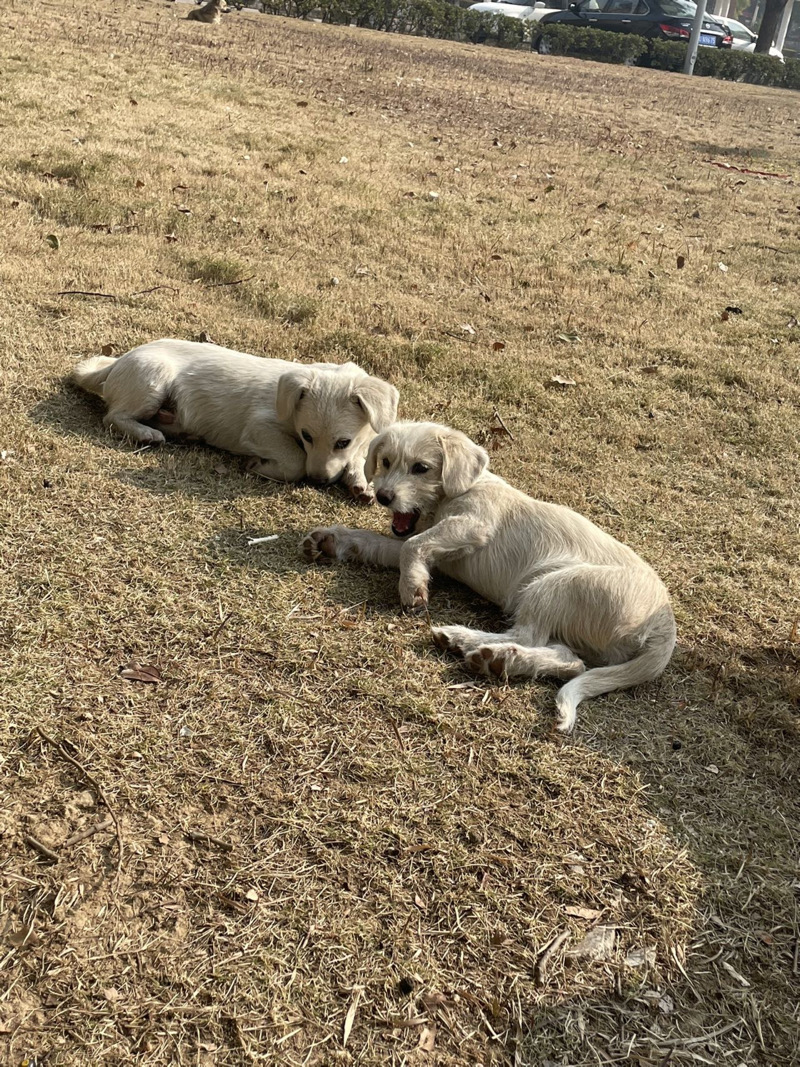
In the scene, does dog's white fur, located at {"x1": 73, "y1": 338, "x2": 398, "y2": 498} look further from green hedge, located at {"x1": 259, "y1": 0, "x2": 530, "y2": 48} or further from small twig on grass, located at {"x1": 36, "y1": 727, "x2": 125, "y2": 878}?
green hedge, located at {"x1": 259, "y1": 0, "x2": 530, "y2": 48}

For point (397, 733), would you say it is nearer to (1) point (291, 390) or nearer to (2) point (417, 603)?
(2) point (417, 603)

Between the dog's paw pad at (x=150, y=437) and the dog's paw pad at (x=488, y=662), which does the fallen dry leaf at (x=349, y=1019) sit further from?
the dog's paw pad at (x=150, y=437)

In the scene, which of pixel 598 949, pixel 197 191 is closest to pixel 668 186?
pixel 197 191

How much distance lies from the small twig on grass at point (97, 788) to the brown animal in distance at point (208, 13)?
20233 millimetres

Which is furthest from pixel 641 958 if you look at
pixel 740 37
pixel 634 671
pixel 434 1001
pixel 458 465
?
pixel 740 37

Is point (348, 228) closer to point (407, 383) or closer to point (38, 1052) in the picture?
point (407, 383)

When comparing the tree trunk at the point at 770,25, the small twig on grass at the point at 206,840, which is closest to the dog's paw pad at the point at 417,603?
the small twig on grass at the point at 206,840

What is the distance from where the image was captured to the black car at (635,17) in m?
30.4

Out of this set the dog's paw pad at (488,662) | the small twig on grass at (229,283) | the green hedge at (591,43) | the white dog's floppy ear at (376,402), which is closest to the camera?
the dog's paw pad at (488,662)

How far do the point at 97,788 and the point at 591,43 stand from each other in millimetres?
31189

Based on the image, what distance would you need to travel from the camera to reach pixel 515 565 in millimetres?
4121

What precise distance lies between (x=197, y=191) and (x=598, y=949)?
8.39 metres

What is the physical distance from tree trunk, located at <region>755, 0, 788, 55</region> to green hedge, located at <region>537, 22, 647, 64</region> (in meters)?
11.1

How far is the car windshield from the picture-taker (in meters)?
31.2
